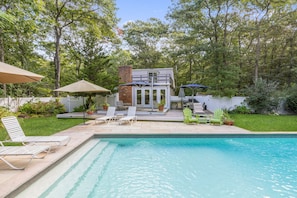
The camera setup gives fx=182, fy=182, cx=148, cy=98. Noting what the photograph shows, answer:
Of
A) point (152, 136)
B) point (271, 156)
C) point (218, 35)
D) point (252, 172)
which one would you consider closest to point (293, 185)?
point (252, 172)

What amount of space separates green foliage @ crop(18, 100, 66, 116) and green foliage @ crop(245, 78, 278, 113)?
15441mm

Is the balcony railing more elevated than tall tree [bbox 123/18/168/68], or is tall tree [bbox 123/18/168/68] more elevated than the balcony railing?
tall tree [bbox 123/18/168/68]

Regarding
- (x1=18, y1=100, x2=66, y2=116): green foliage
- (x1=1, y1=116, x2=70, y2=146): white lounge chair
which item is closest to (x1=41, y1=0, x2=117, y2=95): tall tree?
(x1=18, y1=100, x2=66, y2=116): green foliage

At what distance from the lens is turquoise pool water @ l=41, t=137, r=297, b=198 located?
13.0 feet

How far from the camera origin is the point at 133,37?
30.1m

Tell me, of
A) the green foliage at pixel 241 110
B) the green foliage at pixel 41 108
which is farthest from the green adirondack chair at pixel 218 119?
the green foliage at pixel 41 108

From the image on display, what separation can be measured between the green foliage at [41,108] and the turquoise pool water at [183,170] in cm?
879

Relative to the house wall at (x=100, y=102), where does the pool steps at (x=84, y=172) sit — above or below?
Result: below

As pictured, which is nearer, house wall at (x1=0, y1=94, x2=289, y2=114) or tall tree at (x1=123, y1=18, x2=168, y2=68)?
house wall at (x1=0, y1=94, x2=289, y2=114)

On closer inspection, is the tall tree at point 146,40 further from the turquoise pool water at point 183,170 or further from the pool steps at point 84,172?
the pool steps at point 84,172

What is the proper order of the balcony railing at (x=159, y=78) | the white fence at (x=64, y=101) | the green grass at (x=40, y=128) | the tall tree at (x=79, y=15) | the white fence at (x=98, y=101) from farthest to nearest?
the balcony railing at (x=159, y=78)
the tall tree at (x=79, y=15)
the white fence at (x=98, y=101)
the white fence at (x=64, y=101)
the green grass at (x=40, y=128)

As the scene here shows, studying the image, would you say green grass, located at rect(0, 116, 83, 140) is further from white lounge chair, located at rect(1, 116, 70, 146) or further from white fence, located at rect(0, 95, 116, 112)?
white fence, located at rect(0, 95, 116, 112)

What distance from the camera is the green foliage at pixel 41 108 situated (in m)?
13.3

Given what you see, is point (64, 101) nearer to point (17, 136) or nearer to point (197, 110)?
point (197, 110)
